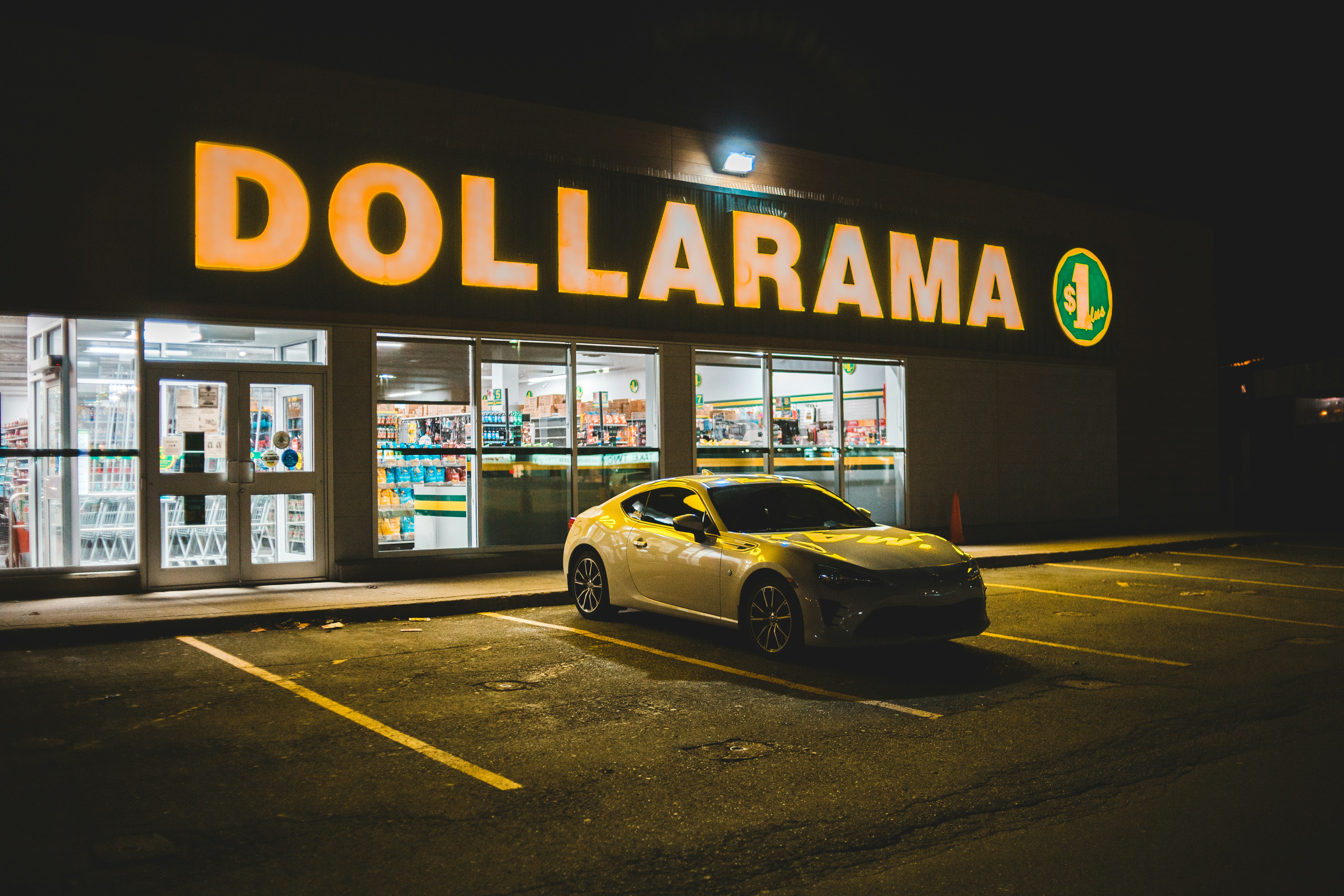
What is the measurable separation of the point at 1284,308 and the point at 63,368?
116 ft

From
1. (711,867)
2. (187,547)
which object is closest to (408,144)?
(187,547)

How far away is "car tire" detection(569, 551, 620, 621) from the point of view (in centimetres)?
1044

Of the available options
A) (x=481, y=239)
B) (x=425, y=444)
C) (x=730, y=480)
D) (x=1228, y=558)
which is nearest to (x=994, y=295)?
(x=1228, y=558)

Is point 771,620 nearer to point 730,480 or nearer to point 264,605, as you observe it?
point 730,480

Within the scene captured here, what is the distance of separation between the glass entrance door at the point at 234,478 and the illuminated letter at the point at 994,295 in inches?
482

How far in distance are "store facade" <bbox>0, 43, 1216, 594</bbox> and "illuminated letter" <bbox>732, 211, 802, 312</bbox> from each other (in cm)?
5

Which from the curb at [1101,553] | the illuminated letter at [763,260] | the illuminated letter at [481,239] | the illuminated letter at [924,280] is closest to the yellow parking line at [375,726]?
the illuminated letter at [481,239]

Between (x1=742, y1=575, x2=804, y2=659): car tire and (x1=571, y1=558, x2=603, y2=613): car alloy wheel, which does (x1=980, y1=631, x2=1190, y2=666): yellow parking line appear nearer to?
(x1=742, y1=575, x2=804, y2=659): car tire

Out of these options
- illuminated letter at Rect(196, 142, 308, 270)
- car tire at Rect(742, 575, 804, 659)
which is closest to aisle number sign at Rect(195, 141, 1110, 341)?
illuminated letter at Rect(196, 142, 308, 270)

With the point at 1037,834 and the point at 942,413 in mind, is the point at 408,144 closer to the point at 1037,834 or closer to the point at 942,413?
the point at 942,413

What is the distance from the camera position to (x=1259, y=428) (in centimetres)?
2819

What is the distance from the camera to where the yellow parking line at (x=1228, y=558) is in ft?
51.4

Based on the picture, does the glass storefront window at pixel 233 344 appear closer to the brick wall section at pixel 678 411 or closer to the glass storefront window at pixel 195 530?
the glass storefront window at pixel 195 530

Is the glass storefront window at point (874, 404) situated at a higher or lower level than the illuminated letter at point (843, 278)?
lower
